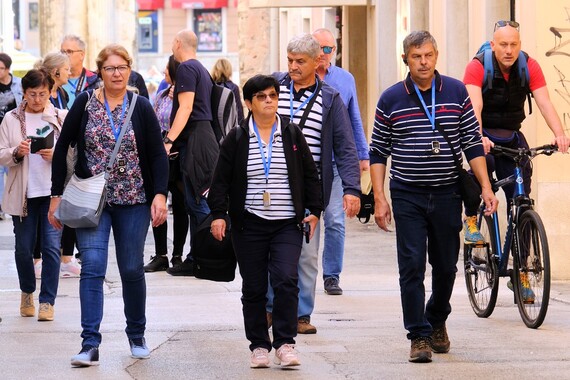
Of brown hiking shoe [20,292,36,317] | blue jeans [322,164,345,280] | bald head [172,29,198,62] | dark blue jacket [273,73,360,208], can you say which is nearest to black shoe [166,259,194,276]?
bald head [172,29,198,62]

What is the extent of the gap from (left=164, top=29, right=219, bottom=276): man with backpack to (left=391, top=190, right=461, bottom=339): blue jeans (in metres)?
4.54

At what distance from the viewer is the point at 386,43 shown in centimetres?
2120

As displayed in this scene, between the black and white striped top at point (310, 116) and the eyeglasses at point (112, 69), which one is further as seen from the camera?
the black and white striped top at point (310, 116)

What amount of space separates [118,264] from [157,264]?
5.29 metres

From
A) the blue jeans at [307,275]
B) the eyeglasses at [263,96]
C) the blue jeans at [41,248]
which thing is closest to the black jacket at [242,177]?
the eyeglasses at [263,96]

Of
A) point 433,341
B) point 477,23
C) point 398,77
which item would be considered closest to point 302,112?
point 433,341

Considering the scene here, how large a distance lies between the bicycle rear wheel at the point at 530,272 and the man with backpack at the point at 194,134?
12.0 ft

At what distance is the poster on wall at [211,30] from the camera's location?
77.9 m

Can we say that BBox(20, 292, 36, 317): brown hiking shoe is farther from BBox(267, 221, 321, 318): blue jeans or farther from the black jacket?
the black jacket

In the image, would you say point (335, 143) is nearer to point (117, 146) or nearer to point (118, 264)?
point (117, 146)

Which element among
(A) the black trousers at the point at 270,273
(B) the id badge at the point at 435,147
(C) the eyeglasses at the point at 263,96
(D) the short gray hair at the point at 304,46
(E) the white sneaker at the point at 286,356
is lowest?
(E) the white sneaker at the point at 286,356

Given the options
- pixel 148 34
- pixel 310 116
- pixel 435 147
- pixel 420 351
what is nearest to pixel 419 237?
pixel 435 147

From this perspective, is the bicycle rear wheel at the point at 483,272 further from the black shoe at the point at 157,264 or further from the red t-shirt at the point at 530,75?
the black shoe at the point at 157,264

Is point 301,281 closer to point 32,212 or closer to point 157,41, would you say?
point 32,212
